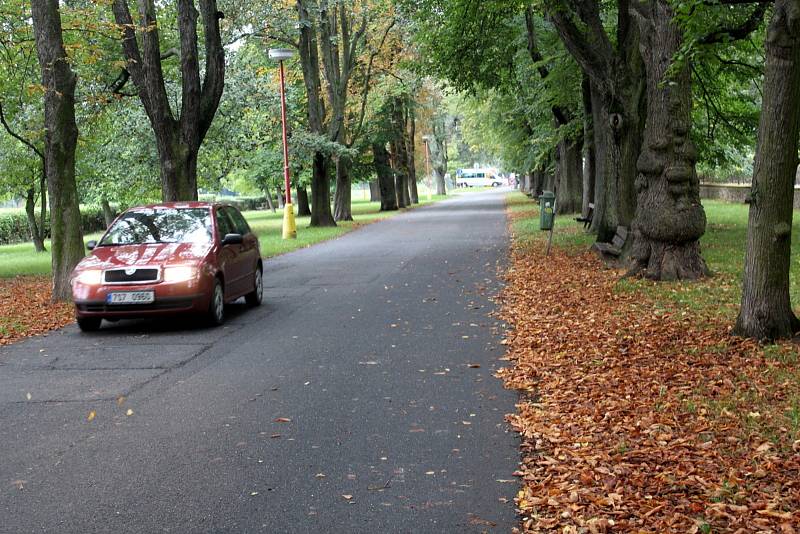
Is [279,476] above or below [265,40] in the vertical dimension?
below

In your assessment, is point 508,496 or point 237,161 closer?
point 508,496

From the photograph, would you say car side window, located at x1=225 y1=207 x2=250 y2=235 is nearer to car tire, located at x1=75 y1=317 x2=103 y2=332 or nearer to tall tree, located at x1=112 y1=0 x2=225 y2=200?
car tire, located at x1=75 y1=317 x2=103 y2=332

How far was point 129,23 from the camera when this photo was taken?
17156mm

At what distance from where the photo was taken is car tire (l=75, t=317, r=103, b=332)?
10.7 metres

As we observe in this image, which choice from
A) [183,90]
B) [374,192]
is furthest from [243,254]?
[374,192]

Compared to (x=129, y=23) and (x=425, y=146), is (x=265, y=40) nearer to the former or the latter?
(x=129, y=23)

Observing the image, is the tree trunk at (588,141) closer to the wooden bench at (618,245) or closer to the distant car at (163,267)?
the wooden bench at (618,245)

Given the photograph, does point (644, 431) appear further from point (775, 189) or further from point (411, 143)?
point (411, 143)

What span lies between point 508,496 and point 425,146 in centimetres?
7889

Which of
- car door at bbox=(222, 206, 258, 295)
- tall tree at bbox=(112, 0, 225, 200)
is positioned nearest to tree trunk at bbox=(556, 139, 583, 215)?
tall tree at bbox=(112, 0, 225, 200)

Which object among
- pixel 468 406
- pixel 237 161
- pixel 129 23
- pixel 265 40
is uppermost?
pixel 265 40

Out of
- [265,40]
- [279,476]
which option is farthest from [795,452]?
[265,40]

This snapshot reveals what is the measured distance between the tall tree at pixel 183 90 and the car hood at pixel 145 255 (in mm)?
7909

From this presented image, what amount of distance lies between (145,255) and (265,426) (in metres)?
5.25
